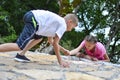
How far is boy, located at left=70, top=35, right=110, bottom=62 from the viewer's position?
7273 millimetres

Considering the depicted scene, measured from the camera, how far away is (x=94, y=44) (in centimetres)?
731

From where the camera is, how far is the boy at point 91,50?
7.27 metres

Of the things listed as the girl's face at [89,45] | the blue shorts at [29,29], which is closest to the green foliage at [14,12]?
the girl's face at [89,45]

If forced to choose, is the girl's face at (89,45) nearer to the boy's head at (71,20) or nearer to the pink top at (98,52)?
the pink top at (98,52)

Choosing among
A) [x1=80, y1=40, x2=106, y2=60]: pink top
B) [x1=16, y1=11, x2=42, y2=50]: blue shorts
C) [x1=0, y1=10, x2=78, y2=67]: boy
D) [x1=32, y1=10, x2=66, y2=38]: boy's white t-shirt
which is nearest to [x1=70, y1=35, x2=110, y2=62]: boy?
[x1=80, y1=40, x2=106, y2=60]: pink top

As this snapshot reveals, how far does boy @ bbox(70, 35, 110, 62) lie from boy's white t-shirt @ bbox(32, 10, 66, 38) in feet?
4.76

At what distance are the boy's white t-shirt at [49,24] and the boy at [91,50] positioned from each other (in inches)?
57.2

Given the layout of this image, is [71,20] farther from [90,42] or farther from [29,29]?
[90,42]

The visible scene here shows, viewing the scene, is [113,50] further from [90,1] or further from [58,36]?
[58,36]

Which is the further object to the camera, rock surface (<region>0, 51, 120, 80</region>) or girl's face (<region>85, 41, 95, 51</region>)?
girl's face (<region>85, 41, 95, 51</region>)

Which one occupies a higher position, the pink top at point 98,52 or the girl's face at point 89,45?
the girl's face at point 89,45

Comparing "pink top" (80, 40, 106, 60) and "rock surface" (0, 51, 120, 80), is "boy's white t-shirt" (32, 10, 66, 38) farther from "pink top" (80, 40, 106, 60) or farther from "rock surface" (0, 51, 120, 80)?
"pink top" (80, 40, 106, 60)

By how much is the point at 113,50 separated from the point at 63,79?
18281 mm

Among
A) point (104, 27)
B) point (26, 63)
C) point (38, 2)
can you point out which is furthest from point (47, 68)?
point (104, 27)
